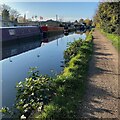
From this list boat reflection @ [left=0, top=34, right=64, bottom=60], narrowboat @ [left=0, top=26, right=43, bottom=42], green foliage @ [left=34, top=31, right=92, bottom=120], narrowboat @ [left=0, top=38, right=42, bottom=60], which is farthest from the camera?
narrowboat @ [left=0, top=26, right=43, bottom=42]

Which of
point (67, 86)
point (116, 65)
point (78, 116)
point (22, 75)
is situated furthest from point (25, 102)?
point (116, 65)

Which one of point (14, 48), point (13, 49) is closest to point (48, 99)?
point (13, 49)

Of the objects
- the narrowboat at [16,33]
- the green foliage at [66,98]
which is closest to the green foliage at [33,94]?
the green foliage at [66,98]

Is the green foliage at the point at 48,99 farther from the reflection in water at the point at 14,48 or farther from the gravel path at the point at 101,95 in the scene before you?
the reflection in water at the point at 14,48

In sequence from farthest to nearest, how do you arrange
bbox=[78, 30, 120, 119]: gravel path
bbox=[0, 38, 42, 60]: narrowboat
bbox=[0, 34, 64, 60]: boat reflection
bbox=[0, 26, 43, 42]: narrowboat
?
bbox=[0, 26, 43, 42]: narrowboat < bbox=[0, 34, 64, 60]: boat reflection < bbox=[0, 38, 42, 60]: narrowboat < bbox=[78, 30, 120, 119]: gravel path

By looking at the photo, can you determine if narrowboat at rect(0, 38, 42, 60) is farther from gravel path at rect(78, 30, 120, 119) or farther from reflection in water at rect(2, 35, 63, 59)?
gravel path at rect(78, 30, 120, 119)

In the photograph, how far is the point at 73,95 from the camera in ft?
19.3

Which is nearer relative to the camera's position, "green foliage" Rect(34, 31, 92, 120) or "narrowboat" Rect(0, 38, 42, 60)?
"green foliage" Rect(34, 31, 92, 120)

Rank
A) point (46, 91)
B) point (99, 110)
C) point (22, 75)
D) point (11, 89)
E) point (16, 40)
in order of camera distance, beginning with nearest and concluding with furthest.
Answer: point (99, 110)
point (46, 91)
point (11, 89)
point (22, 75)
point (16, 40)

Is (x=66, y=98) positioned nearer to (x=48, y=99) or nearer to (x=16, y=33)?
(x=48, y=99)

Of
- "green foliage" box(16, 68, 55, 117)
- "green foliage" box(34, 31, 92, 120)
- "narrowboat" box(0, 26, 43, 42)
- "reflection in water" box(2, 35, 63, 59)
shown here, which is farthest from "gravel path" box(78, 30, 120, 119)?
"narrowboat" box(0, 26, 43, 42)

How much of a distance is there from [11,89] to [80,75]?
1972 millimetres

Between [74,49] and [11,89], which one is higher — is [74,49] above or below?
above

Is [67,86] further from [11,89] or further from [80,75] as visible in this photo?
[11,89]
